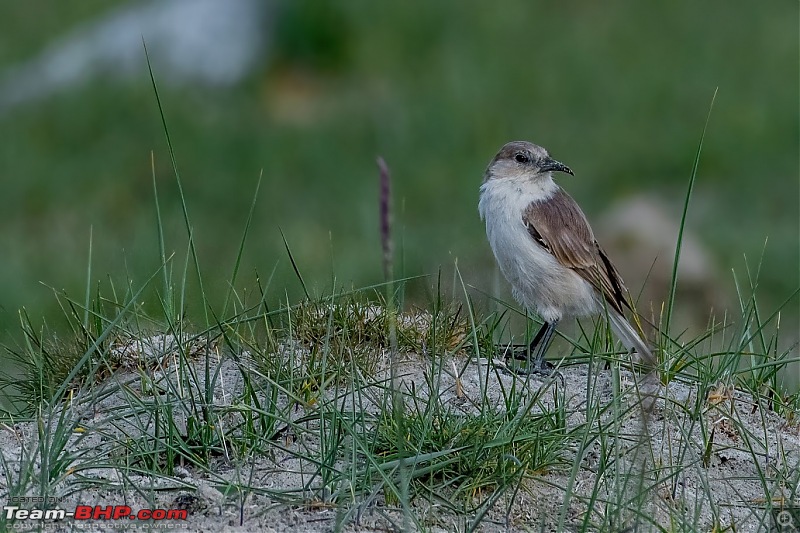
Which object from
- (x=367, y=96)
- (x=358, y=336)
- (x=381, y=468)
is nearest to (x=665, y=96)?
(x=367, y=96)

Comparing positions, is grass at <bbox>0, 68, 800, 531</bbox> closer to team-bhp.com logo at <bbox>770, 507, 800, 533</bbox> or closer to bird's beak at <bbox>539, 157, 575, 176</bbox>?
team-bhp.com logo at <bbox>770, 507, 800, 533</bbox>

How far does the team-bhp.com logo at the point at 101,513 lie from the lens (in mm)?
4004

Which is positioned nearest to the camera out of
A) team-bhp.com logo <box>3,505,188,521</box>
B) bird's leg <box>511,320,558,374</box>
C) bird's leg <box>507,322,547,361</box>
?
team-bhp.com logo <box>3,505,188,521</box>

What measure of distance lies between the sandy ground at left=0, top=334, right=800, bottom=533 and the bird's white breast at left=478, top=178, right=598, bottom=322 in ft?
3.65

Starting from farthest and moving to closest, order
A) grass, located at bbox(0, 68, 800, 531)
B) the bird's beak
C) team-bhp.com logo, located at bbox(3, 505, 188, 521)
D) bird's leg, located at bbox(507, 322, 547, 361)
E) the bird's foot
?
the bird's beak < bird's leg, located at bbox(507, 322, 547, 361) < the bird's foot < grass, located at bbox(0, 68, 800, 531) < team-bhp.com logo, located at bbox(3, 505, 188, 521)

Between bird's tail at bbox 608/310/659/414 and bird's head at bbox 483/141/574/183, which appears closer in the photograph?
bird's tail at bbox 608/310/659/414

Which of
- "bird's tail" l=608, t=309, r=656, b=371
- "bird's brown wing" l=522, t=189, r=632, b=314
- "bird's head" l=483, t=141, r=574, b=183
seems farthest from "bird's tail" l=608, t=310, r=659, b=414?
"bird's head" l=483, t=141, r=574, b=183

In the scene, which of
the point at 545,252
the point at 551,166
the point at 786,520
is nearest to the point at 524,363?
the point at 545,252

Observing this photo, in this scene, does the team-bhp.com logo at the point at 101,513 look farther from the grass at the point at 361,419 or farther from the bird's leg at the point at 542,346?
the bird's leg at the point at 542,346

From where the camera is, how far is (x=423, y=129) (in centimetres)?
1421

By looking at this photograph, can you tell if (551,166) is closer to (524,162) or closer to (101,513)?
(524,162)

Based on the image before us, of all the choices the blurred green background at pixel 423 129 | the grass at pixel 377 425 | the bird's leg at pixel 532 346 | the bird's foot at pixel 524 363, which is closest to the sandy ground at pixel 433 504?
the grass at pixel 377 425

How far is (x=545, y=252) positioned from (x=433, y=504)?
7.21 ft

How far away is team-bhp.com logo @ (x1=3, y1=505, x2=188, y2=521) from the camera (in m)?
4.00
